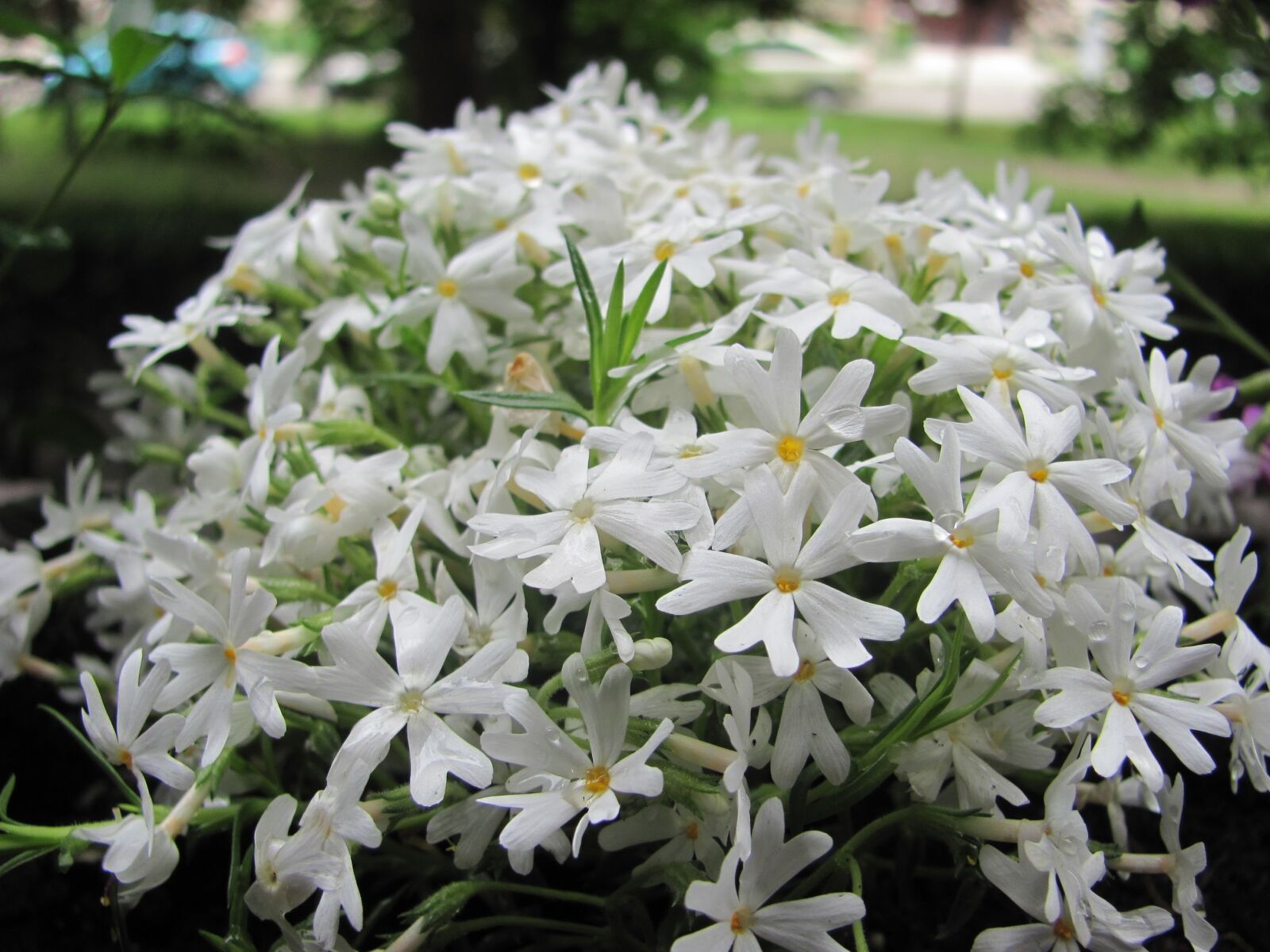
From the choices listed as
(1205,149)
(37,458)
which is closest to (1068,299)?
(37,458)

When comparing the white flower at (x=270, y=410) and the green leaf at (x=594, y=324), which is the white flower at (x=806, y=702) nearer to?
the green leaf at (x=594, y=324)

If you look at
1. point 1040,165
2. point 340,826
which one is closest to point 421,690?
point 340,826

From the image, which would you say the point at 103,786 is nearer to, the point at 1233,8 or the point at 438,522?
the point at 438,522

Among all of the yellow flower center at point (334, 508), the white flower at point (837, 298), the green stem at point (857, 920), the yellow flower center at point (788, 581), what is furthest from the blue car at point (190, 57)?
the green stem at point (857, 920)

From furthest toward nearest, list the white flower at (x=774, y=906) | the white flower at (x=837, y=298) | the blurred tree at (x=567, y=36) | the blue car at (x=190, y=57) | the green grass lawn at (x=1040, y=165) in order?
the blurred tree at (x=567, y=36) → the green grass lawn at (x=1040, y=165) → the blue car at (x=190, y=57) → the white flower at (x=837, y=298) → the white flower at (x=774, y=906)

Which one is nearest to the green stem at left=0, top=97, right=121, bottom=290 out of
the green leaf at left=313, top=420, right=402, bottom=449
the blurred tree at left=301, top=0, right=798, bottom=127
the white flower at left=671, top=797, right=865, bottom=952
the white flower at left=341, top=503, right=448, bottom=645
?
the green leaf at left=313, top=420, right=402, bottom=449

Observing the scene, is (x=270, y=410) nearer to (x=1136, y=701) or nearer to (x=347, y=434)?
(x=347, y=434)

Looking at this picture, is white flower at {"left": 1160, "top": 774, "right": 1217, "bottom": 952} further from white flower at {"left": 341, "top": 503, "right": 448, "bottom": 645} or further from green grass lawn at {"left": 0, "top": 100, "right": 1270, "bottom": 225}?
green grass lawn at {"left": 0, "top": 100, "right": 1270, "bottom": 225}
